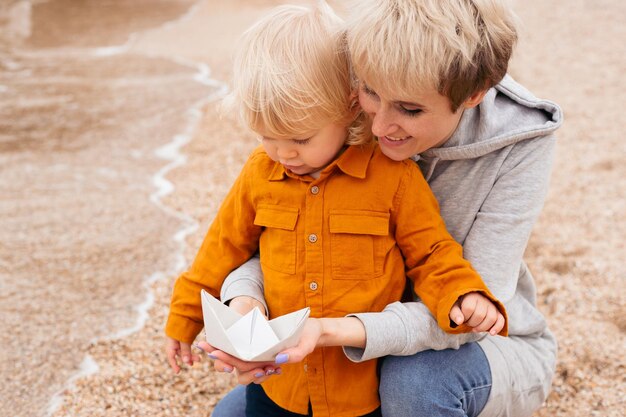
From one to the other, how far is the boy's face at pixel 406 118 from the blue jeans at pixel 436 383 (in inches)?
23.9

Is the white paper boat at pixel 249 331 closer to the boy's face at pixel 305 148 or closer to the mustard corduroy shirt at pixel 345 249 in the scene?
the mustard corduroy shirt at pixel 345 249

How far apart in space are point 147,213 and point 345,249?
9.55 ft

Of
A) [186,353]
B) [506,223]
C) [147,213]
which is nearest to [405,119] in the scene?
[506,223]

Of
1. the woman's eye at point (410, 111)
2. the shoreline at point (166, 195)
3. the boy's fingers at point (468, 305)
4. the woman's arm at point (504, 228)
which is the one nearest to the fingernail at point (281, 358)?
the woman's arm at point (504, 228)

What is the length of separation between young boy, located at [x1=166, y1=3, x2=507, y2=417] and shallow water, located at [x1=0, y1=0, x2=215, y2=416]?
1.31 meters

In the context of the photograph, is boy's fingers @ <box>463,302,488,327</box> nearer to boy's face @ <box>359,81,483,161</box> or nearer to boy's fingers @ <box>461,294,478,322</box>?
boy's fingers @ <box>461,294,478,322</box>

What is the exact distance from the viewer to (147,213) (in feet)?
15.8

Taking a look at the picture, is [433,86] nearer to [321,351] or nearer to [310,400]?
[321,351]

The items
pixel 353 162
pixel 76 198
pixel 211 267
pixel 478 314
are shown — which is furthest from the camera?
pixel 76 198

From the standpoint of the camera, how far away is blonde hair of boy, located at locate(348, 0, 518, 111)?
1.89 metres

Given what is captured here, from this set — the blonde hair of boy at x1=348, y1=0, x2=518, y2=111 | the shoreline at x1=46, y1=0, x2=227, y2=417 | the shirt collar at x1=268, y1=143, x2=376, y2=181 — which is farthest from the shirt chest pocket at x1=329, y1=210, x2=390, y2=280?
the shoreline at x1=46, y1=0, x2=227, y2=417

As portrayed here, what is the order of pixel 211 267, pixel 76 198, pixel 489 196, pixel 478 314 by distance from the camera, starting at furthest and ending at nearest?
1. pixel 76 198
2. pixel 211 267
3. pixel 489 196
4. pixel 478 314

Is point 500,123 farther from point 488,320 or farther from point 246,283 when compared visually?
point 246,283

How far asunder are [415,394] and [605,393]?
1.18 meters
